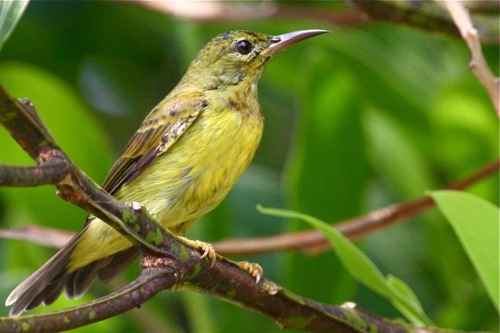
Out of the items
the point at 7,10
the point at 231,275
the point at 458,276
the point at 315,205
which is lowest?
the point at 458,276

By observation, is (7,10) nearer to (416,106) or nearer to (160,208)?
(160,208)

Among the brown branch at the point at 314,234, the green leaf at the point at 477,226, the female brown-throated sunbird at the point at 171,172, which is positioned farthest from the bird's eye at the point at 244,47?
the green leaf at the point at 477,226

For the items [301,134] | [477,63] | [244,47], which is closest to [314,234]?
[301,134]

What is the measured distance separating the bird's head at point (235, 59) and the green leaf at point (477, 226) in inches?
40.5

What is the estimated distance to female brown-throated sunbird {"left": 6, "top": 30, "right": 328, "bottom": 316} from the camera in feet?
9.44

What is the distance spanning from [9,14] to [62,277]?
1.27 m

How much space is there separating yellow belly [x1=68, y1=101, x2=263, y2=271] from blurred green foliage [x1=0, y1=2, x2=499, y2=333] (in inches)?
12.7

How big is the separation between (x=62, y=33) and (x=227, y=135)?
1.60m

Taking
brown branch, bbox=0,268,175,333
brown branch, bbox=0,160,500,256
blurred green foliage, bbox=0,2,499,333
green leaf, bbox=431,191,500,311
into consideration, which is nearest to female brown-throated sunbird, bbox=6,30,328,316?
brown branch, bbox=0,160,500,256

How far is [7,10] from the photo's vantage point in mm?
1929

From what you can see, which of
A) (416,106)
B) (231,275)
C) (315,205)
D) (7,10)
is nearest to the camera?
(7,10)

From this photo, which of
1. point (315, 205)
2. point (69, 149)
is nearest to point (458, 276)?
point (315, 205)

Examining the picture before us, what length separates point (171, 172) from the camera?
2910 mm

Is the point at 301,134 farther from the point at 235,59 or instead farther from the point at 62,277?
the point at 62,277
